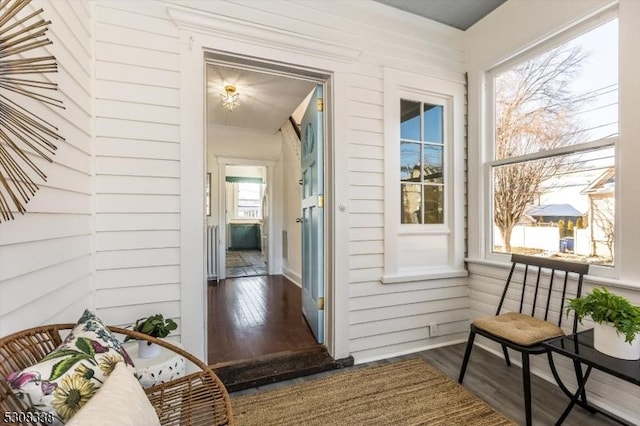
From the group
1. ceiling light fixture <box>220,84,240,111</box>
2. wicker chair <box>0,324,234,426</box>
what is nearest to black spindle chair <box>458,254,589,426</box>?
wicker chair <box>0,324,234,426</box>

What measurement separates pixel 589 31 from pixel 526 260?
1558mm

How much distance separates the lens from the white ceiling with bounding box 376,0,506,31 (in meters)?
2.40

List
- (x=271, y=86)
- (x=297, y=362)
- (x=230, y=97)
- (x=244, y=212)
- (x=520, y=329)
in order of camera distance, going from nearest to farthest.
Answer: (x=520, y=329) → (x=297, y=362) → (x=271, y=86) → (x=230, y=97) → (x=244, y=212)

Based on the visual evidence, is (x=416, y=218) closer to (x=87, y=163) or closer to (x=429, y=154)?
(x=429, y=154)

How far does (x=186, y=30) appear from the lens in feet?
6.24

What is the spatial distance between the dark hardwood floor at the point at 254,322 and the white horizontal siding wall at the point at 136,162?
730 mm

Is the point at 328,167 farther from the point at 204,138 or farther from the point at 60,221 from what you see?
the point at 60,221

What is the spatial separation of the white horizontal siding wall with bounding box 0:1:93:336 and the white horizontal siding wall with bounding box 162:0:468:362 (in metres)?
1.00

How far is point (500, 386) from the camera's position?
2023 millimetres

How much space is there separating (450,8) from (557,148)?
142 cm

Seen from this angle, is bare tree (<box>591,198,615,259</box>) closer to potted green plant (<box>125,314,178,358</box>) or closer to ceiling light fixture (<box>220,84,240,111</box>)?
potted green plant (<box>125,314,178,358</box>)

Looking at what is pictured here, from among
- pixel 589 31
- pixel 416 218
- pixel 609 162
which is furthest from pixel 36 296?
pixel 589 31

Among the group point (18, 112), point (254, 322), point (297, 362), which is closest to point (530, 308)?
point (297, 362)

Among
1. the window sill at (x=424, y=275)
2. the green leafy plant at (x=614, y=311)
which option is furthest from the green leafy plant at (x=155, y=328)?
the green leafy plant at (x=614, y=311)
